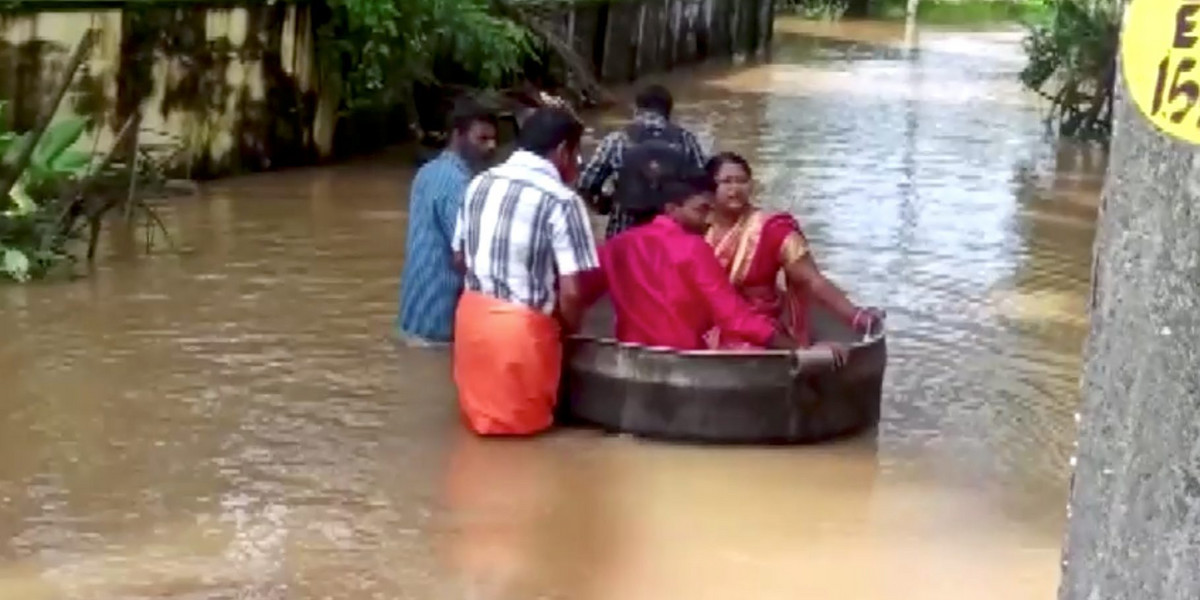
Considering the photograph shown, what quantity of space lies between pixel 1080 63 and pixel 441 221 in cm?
1390

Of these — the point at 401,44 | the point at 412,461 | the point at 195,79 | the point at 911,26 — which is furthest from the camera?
the point at 911,26

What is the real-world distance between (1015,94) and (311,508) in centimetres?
2219

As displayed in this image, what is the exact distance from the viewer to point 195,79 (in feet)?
50.1

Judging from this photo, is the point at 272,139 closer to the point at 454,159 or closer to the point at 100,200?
the point at 100,200

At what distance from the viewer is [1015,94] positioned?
1104 inches

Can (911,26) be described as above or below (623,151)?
below

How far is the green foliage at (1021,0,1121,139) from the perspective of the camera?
21375 millimetres

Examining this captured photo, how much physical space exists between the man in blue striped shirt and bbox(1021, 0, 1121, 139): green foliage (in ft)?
42.6

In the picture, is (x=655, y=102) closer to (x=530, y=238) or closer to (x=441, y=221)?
(x=441, y=221)

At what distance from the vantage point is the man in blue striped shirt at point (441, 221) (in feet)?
30.3

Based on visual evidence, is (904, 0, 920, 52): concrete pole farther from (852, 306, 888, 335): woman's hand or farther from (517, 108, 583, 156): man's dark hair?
(517, 108, 583, 156): man's dark hair

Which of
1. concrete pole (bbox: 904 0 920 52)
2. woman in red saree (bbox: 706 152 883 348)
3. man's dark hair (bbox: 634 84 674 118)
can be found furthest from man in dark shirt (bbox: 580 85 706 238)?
concrete pole (bbox: 904 0 920 52)

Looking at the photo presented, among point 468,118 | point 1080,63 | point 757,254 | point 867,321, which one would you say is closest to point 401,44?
point 468,118

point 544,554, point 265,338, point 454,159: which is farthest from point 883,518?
point 265,338
